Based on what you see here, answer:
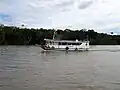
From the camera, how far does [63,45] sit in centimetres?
10794

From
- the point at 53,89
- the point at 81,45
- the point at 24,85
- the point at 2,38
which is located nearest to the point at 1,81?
Result: the point at 24,85

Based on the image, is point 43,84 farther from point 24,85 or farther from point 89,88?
point 89,88

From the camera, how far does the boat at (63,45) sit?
103688 millimetres

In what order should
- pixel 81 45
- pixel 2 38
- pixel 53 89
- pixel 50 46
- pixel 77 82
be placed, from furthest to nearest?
pixel 2 38 → pixel 81 45 → pixel 50 46 → pixel 77 82 → pixel 53 89

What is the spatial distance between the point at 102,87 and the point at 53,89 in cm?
477

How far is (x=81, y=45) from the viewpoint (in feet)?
379

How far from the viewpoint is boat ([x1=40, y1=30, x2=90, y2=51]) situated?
104 metres

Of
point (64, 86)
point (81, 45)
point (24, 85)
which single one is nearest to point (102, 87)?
point (64, 86)

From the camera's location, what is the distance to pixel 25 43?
642ft

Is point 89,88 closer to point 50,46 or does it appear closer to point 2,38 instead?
point 50,46

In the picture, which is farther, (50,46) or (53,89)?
(50,46)

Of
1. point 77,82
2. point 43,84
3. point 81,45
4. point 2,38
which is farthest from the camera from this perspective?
point 2,38

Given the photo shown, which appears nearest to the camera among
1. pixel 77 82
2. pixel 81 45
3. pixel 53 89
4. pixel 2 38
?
pixel 53 89

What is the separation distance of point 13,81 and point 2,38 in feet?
527
